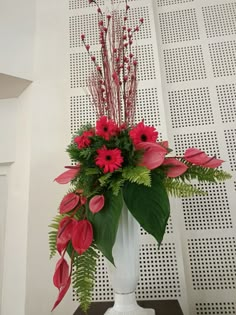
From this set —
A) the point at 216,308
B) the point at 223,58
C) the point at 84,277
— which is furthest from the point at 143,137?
the point at 223,58

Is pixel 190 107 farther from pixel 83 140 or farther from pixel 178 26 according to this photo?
pixel 83 140

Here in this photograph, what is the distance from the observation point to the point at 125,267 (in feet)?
2.85

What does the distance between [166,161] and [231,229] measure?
0.86 meters

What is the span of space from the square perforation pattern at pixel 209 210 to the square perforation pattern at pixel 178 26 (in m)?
1.14

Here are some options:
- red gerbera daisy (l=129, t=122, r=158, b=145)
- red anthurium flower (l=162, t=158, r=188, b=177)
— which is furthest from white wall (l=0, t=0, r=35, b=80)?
red anthurium flower (l=162, t=158, r=188, b=177)

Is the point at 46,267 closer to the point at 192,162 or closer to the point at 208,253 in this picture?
the point at 208,253

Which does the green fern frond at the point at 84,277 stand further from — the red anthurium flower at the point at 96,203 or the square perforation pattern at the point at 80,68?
the square perforation pattern at the point at 80,68

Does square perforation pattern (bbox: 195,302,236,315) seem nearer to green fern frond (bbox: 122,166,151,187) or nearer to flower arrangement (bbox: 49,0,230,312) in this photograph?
flower arrangement (bbox: 49,0,230,312)

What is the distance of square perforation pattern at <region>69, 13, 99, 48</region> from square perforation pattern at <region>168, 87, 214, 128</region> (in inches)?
28.7

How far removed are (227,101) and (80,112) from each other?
3.31 ft

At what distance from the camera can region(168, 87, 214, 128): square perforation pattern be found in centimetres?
171

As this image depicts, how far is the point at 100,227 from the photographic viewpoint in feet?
2.59

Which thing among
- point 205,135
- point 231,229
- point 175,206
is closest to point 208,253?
point 231,229

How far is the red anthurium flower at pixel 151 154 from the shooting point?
32.7 inches
